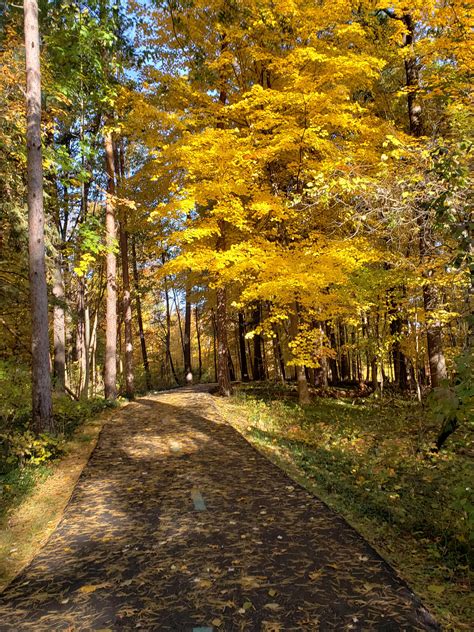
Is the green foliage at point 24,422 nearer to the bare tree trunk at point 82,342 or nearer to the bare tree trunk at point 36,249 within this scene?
the bare tree trunk at point 36,249

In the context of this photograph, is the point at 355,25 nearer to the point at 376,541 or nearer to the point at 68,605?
the point at 376,541

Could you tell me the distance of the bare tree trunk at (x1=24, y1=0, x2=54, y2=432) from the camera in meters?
7.84

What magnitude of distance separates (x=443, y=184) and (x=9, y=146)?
9.25 meters

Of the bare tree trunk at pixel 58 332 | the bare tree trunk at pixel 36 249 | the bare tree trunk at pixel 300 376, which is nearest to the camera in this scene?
the bare tree trunk at pixel 36 249

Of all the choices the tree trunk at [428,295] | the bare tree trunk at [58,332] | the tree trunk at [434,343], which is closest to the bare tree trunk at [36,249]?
the bare tree trunk at [58,332]

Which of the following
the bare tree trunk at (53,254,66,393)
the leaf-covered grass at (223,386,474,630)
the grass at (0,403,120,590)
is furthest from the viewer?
the bare tree trunk at (53,254,66,393)

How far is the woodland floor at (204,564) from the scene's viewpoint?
3.32m

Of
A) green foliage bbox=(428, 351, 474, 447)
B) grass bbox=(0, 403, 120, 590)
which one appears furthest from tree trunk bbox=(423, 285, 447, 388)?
grass bbox=(0, 403, 120, 590)

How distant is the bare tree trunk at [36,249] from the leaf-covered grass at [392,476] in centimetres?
429

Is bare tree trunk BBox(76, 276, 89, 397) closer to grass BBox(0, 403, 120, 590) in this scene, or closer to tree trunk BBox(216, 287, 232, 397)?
tree trunk BBox(216, 287, 232, 397)

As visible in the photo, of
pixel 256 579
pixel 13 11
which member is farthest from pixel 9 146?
pixel 256 579

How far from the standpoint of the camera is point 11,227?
35.9ft

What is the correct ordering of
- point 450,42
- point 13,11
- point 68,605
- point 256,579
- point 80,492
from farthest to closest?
point 13,11, point 450,42, point 80,492, point 256,579, point 68,605

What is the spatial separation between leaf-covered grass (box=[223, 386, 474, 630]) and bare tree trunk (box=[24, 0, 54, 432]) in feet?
14.1
